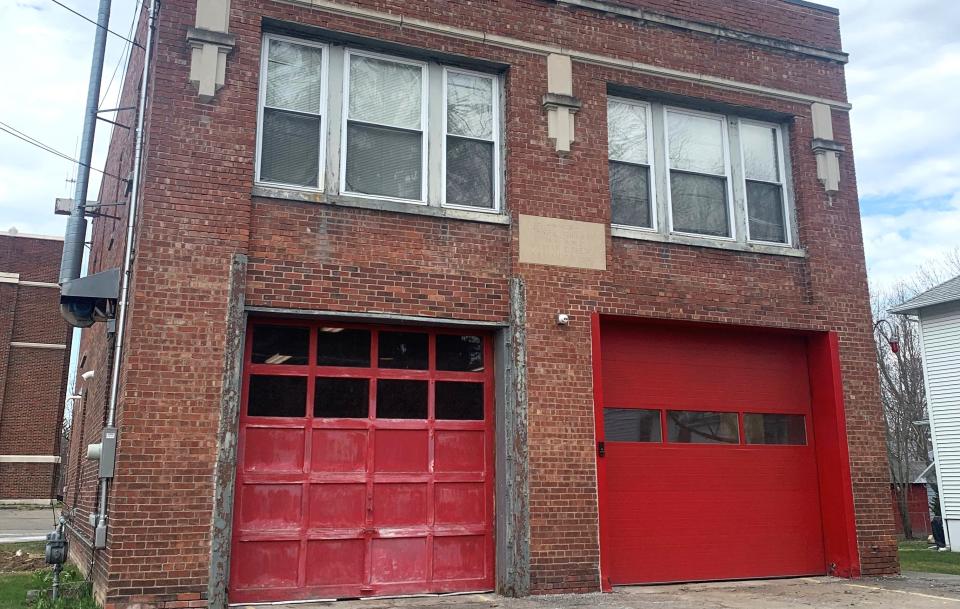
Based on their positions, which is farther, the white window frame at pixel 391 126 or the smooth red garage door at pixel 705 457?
the smooth red garage door at pixel 705 457

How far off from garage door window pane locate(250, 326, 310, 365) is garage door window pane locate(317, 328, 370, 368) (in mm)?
174

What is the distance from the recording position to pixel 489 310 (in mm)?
9578

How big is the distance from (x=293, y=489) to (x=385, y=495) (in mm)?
1016

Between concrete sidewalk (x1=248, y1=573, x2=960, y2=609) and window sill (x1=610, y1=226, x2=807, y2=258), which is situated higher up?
window sill (x1=610, y1=226, x2=807, y2=258)

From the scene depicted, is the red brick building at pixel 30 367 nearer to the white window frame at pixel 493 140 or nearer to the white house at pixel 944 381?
the white window frame at pixel 493 140

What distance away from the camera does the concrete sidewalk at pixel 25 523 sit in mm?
18906

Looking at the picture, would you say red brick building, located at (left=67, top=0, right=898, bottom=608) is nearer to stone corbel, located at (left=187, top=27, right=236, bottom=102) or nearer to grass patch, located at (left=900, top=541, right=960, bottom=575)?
stone corbel, located at (left=187, top=27, right=236, bottom=102)

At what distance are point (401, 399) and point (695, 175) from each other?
5199 mm

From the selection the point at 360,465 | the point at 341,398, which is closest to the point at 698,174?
the point at 341,398

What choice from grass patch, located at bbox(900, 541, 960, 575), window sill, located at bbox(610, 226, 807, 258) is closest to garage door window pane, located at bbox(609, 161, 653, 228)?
window sill, located at bbox(610, 226, 807, 258)

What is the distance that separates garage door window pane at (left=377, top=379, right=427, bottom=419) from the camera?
9227 millimetres

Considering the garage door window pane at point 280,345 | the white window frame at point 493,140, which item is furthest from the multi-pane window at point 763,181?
the garage door window pane at point 280,345

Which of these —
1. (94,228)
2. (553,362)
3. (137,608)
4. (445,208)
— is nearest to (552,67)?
(445,208)

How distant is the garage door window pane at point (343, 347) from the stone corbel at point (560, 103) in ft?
11.4
